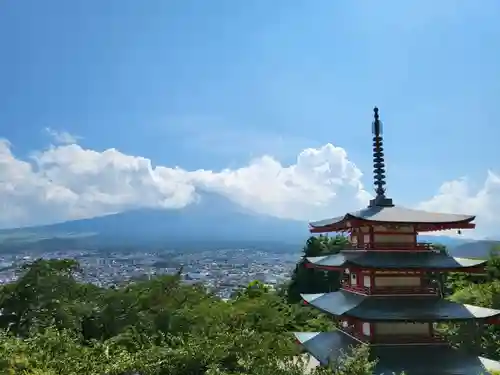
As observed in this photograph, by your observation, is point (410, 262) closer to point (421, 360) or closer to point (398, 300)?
point (398, 300)

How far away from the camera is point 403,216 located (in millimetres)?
14203

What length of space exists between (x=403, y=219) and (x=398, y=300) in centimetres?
222

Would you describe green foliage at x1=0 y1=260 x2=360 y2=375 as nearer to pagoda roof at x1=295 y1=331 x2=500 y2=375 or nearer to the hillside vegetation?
the hillside vegetation

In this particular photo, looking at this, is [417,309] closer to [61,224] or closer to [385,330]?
[385,330]

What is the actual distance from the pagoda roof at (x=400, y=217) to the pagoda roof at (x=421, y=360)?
10.9 feet

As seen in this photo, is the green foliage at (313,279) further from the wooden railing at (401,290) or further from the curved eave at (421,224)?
the wooden railing at (401,290)

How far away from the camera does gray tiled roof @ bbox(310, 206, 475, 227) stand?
13.7 m

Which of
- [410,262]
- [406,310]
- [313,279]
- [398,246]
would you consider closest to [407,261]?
[410,262]

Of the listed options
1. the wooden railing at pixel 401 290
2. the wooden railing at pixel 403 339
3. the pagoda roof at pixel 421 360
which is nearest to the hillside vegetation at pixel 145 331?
the pagoda roof at pixel 421 360

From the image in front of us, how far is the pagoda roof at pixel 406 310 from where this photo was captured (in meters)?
12.9

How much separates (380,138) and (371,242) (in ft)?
11.6

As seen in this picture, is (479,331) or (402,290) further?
(479,331)

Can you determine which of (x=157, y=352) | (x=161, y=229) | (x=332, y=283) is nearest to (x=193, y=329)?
(x=157, y=352)

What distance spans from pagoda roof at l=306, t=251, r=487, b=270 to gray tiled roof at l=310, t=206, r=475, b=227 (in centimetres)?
97
